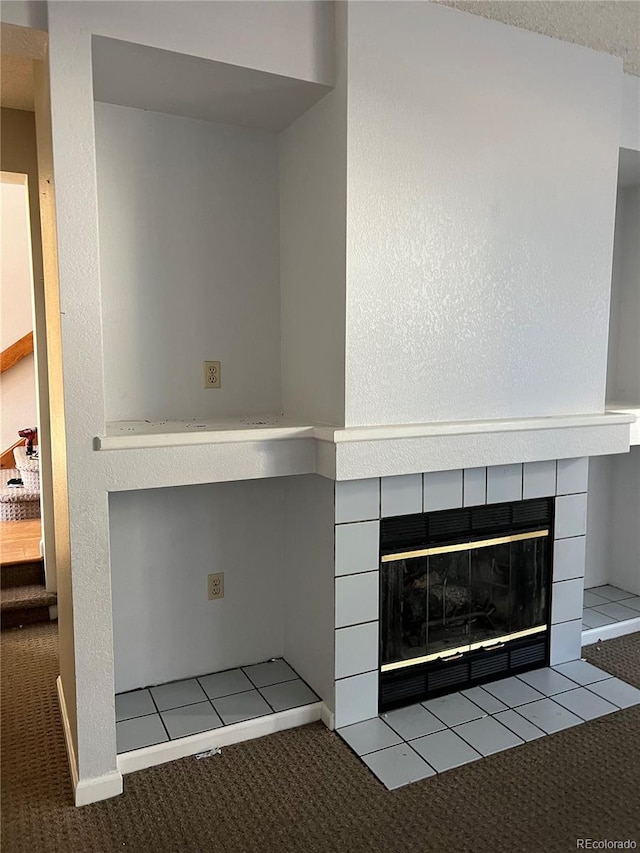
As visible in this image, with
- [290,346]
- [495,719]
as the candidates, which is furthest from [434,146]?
[495,719]

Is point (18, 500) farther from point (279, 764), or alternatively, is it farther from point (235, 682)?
point (279, 764)

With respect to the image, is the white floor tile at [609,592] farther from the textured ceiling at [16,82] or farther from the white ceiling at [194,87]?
the textured ceiling at [16,82]

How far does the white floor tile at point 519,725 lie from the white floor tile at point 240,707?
2.71ft

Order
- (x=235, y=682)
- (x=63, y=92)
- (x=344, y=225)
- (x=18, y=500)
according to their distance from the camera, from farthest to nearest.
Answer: (x=18, y=500), (x=235, y=682), (x=344, y=225), (x=63, y=92)

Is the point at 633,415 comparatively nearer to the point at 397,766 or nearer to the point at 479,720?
the point at 479,720

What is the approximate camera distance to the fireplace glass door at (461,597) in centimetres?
232

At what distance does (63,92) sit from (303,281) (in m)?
0.95

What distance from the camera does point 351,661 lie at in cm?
221

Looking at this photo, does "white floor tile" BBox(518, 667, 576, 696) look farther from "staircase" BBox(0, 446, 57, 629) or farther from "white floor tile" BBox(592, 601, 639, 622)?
"staircase" BBox(0, 446, 57, 629)

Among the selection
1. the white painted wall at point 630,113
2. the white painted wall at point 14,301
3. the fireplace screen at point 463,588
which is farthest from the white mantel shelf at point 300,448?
the white painted wall at point 14,301

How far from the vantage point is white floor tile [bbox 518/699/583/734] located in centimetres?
223

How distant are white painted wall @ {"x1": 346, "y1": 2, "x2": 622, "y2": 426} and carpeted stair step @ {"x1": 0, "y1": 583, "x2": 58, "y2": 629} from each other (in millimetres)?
1942

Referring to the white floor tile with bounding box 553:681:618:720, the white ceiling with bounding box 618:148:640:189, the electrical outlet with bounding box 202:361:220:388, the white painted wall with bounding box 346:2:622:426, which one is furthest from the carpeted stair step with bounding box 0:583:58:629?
the white ceiling with bounding box 618:148:640:189

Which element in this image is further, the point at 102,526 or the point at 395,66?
the point at 395,66
